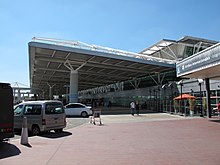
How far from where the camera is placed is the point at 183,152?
845 cm

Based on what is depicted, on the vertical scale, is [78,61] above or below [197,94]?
above

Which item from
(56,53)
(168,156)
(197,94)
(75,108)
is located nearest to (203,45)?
(197,94)

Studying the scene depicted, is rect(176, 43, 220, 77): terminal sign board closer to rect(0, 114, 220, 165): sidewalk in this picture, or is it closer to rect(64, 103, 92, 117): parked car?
rect(0, 114, 220, 165): sidewalk

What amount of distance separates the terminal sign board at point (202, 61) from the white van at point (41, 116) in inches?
404

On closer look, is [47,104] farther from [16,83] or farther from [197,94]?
[16,83]

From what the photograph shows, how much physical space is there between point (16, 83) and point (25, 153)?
163m

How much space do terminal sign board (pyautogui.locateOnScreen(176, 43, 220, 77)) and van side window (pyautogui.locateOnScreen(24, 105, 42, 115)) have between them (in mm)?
11272

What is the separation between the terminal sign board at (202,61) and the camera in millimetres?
16734

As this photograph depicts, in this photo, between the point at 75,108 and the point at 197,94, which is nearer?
the point at 75,108

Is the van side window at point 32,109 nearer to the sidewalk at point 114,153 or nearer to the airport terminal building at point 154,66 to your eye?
the sidewalk at point 114,153

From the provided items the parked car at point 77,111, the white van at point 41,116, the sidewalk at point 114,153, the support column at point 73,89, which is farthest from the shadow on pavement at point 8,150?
the support column at point 73,89

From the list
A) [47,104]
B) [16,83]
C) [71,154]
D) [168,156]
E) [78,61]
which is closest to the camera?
[168,156]

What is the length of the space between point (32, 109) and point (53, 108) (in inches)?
44.5

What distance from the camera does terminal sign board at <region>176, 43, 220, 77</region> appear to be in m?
16.7
